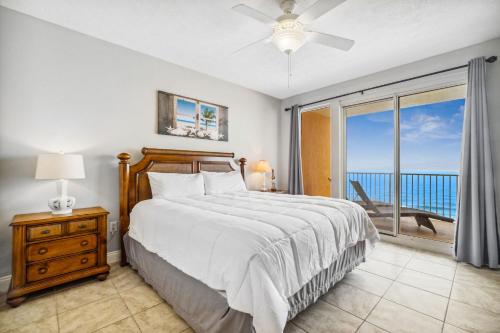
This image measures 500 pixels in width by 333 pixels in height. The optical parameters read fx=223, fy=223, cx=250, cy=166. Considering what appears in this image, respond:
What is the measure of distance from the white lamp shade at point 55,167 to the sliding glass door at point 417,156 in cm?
396

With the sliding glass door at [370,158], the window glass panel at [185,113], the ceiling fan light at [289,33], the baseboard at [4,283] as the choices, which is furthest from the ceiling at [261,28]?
the baseboard at [4,283]

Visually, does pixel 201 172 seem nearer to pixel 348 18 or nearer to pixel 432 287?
pixel 348 18

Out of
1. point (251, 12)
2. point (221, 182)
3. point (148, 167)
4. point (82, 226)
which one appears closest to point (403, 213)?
point (221, 182)

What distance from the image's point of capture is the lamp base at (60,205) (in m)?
2.07

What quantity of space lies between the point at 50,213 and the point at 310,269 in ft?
7.96

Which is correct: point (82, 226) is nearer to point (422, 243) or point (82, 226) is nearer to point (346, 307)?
point (346, 307)

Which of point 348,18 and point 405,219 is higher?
point 348,18

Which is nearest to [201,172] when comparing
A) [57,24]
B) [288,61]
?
[288,61]

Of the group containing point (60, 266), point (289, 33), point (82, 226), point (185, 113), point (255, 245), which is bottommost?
point (60, 266)

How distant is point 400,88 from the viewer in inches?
133

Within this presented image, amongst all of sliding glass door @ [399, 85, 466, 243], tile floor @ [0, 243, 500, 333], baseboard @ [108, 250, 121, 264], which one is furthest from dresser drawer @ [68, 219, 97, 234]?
sliding glass door @ [399, 85, 466, 243]

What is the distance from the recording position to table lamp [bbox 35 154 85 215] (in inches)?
78.3

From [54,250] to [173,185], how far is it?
123cm

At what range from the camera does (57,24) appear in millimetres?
2357
